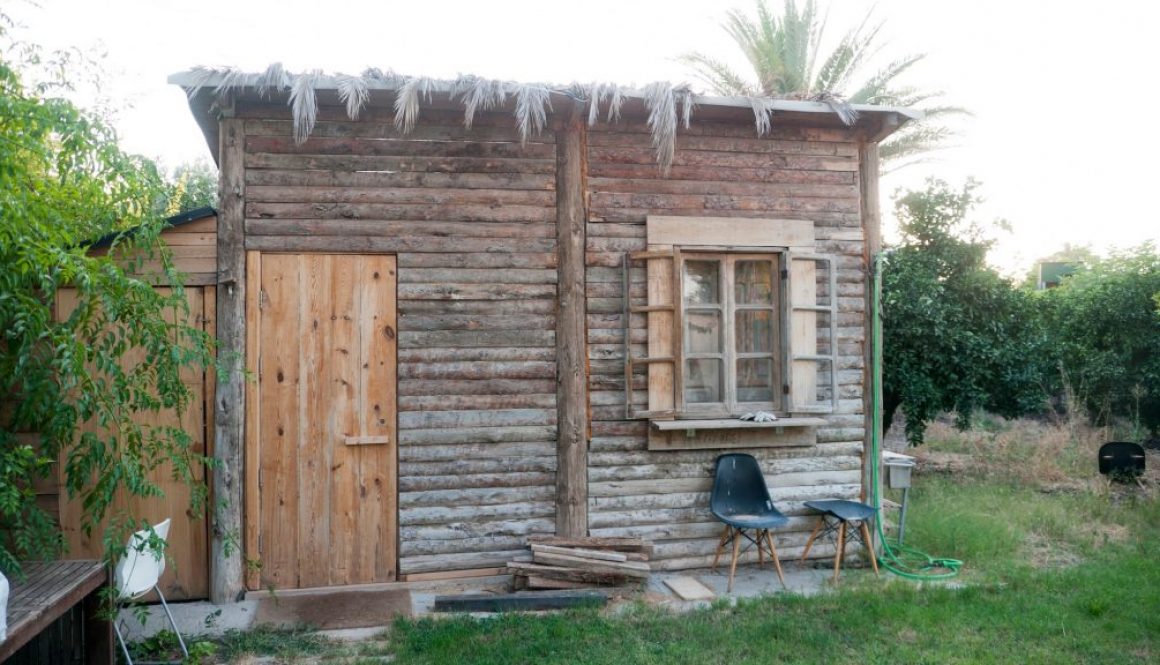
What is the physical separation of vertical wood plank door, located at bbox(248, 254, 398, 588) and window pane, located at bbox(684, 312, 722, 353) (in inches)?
85.4

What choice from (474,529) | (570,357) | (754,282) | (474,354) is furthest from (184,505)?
(754,282)

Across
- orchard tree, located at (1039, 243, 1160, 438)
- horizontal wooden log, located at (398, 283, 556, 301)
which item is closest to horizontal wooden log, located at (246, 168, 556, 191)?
horizontal wooden log, located at (398, 283, 556, 301)

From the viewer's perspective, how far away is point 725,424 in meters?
5.69

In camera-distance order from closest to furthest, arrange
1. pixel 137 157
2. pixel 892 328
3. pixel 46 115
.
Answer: pixel 46 115, pixel 137 157, pixel 892 328

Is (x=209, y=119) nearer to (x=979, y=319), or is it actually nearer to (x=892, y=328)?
(x=892, y=328)

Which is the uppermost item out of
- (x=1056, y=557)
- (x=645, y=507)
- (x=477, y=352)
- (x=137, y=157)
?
(x=137, y=157)

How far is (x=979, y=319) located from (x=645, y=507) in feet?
19.1

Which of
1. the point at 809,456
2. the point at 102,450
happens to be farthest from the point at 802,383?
the point at 102,450

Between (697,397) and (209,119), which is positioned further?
(697,397)

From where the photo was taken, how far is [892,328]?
911 centimetres

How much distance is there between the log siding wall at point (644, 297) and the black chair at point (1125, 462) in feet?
13.8

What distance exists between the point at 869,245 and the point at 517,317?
284cm

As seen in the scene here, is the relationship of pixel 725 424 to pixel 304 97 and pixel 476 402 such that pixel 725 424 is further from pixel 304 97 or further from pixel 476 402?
pixel 304 97

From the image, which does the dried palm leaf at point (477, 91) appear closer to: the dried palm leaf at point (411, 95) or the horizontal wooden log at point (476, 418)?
the dried palm leaf at point (411, 95)
